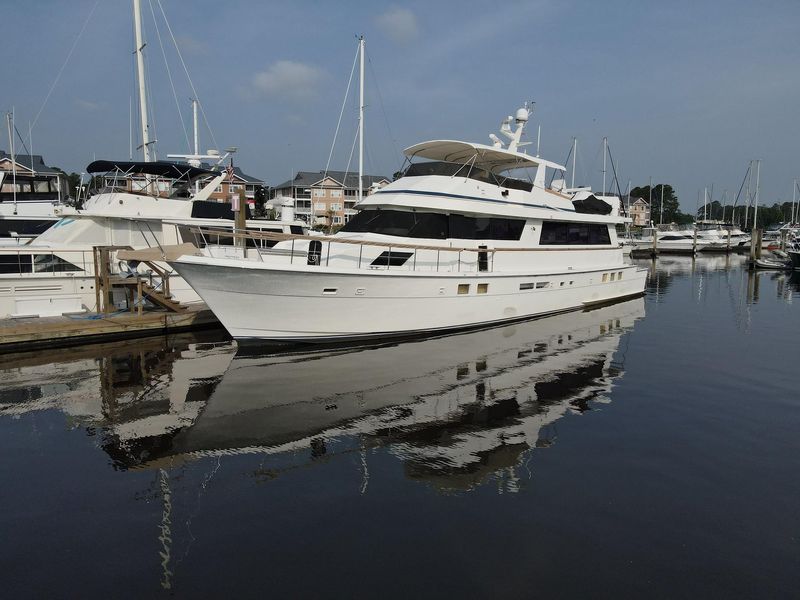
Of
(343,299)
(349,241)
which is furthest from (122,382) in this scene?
(349,241)

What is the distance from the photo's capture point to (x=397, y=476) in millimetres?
5762

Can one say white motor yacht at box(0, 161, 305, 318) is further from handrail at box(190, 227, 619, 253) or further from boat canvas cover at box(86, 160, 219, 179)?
handrail at box(190, 227, 619, 253)

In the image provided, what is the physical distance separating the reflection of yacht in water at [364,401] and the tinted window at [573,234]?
386 centimetres

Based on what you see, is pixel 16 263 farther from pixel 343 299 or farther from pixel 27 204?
pixel 27 204

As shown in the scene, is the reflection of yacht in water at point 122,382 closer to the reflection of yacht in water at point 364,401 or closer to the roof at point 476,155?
the reflection of yacht in water at point 364,401

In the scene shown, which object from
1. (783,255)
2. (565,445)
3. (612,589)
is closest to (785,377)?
(565,445)

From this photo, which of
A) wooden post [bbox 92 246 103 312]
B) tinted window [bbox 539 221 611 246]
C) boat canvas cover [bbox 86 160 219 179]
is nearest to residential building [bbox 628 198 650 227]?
tinted window [bbox 539 221 611 246]

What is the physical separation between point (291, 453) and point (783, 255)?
4736 centimetres

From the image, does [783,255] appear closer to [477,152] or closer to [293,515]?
[477,152]

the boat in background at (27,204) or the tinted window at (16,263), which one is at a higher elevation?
the boat in background at (27,204)

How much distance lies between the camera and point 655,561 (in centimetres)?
431

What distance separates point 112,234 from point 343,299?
8.81m

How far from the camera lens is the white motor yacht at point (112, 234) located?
12852 millimetres

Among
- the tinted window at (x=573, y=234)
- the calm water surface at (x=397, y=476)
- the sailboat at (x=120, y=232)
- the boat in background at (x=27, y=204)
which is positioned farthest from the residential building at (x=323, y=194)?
the calm water surface at (x=397, y=476)
